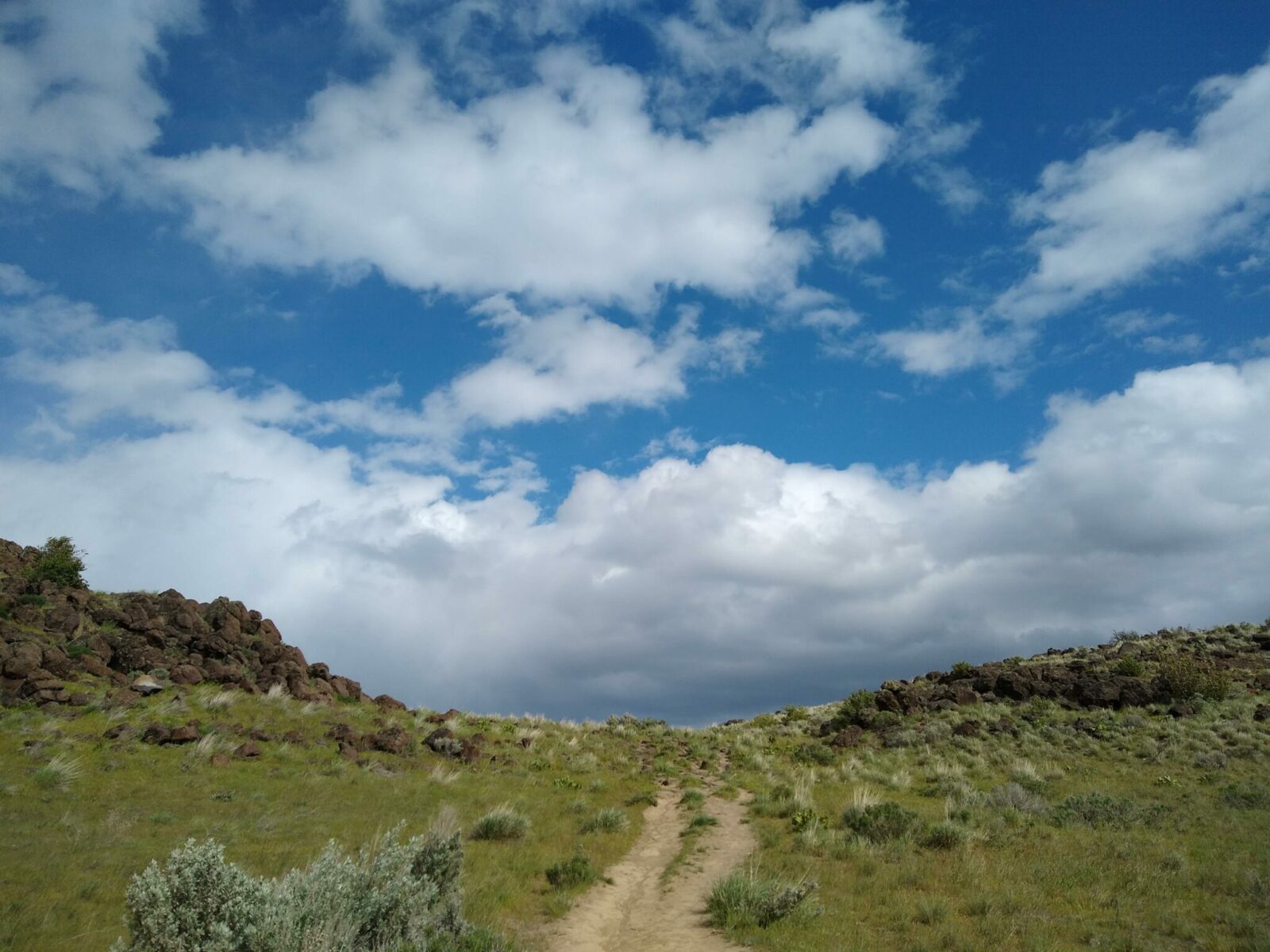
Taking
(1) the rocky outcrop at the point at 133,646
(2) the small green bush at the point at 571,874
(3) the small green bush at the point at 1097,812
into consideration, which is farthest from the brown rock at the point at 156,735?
(3) the small green bush at the point at 1097,812

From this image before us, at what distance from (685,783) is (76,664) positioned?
22.2 meters

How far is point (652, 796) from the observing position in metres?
24.5

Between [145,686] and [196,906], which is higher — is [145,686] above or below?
above

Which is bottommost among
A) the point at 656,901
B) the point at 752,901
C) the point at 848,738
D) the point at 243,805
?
the point at 656,901

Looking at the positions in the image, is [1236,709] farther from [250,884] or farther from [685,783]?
[250,884]

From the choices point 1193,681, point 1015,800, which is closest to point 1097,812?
point 1015,800

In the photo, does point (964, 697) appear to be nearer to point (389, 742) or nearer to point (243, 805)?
point (389, 742)

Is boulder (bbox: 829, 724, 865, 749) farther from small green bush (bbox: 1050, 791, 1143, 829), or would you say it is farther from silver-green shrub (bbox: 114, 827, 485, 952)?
silver-green shrub (bbox: 114, 827, 485, 952)

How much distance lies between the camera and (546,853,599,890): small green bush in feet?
47.9

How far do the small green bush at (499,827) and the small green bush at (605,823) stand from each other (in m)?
2.22

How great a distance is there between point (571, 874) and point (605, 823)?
4922 mm

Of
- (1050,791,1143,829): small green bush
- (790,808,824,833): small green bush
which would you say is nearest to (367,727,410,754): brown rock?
(790,808,824,833): small green bush

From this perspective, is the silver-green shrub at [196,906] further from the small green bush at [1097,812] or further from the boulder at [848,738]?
the boulder at [848,738]

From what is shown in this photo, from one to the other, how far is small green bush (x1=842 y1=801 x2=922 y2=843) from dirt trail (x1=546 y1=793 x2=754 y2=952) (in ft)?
8.65
